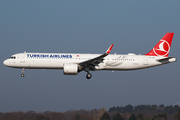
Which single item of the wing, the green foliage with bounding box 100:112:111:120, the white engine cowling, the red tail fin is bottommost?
the green foliage with bounding box 100:112:111:120

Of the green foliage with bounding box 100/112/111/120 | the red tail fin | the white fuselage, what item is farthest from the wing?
the green foliage with bounding box 100/112/111/120

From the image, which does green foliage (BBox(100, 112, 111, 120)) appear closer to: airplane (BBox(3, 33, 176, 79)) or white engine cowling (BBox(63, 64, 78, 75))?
airplane (BBox(3, 33, 176, 79))

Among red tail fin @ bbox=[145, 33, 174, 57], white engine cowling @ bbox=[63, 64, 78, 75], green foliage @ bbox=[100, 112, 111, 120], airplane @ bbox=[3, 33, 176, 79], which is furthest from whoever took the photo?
green foliage @ bbox=[100, 112, 111, 120]

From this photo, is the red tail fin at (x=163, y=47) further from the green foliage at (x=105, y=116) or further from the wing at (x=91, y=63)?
the green foliage at (x=105, y=116)

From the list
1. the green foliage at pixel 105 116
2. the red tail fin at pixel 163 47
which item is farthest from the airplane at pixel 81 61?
the green foliage at pixel 105 116

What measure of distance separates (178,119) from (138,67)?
2400cm

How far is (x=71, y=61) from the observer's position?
42.1 metres

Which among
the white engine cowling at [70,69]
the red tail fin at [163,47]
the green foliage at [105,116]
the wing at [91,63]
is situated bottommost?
the green foliage at [105,116]

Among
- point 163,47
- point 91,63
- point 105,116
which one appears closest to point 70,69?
point 91,63

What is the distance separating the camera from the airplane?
41.3m

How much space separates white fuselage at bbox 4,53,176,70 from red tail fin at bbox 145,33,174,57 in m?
2.66

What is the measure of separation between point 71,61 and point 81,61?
1.56 meters

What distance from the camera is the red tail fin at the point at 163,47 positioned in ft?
154

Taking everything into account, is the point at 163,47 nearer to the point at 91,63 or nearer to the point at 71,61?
the point at 91,63
